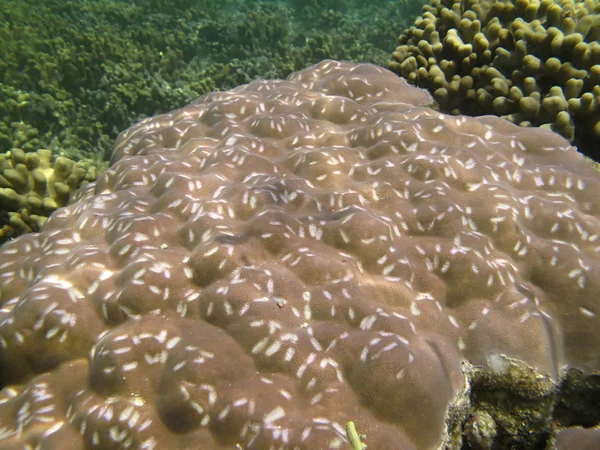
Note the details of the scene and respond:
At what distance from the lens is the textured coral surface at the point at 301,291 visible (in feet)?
7.23

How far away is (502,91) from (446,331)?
12.0ft

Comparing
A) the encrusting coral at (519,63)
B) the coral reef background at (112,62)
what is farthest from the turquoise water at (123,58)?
the encrusting coral at (519,63)

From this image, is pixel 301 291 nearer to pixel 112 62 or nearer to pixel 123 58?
pixel 112 62

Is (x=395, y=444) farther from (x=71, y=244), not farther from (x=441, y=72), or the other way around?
(x=441, y=72)

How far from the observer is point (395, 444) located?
6.70 ft

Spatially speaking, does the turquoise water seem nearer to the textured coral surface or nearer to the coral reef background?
the coral reef background

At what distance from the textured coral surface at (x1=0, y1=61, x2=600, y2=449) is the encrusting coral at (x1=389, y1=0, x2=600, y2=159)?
3.10ft

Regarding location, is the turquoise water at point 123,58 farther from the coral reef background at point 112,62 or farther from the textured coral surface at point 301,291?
the textured coral surface at point 301,291

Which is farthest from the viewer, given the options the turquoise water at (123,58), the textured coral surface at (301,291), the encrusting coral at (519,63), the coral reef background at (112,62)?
the turquoise water at (123,58)

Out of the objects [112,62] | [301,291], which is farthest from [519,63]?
[112,62]

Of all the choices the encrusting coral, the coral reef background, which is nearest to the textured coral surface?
the encrusting coral

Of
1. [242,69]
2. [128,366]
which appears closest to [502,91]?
[128,366]

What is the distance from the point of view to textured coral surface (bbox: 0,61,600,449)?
7.23 feet

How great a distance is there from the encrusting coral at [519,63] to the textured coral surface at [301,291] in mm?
944
